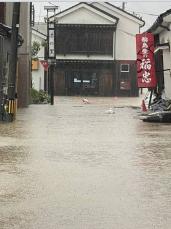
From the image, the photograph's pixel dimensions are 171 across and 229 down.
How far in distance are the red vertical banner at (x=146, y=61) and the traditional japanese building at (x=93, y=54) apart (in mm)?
30716

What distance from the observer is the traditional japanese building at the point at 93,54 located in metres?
55.8

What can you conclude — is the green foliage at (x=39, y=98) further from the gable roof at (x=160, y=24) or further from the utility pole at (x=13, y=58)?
the utility pole at (x=13, y=58)

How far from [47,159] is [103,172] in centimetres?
172

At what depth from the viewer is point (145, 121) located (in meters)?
20.9

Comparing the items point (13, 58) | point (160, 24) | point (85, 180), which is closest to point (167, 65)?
point (160, 24)

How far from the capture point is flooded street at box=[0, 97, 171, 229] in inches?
261

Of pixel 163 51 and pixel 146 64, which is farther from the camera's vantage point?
pixel 163 51

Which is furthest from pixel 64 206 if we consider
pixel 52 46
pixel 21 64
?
pixel 52 46

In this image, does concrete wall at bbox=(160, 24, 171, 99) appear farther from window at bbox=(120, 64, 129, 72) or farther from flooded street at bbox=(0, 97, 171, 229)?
window at bbox=(120, 64, 129, 72)

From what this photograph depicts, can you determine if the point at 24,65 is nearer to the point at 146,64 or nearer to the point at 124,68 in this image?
the point at 146,64

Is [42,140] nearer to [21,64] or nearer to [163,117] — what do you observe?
[163,117]

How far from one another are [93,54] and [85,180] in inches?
1876

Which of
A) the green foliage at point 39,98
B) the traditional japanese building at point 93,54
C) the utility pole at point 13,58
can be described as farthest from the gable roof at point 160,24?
the traditional japanese building at point 93,54

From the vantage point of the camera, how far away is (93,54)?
56.1 m
